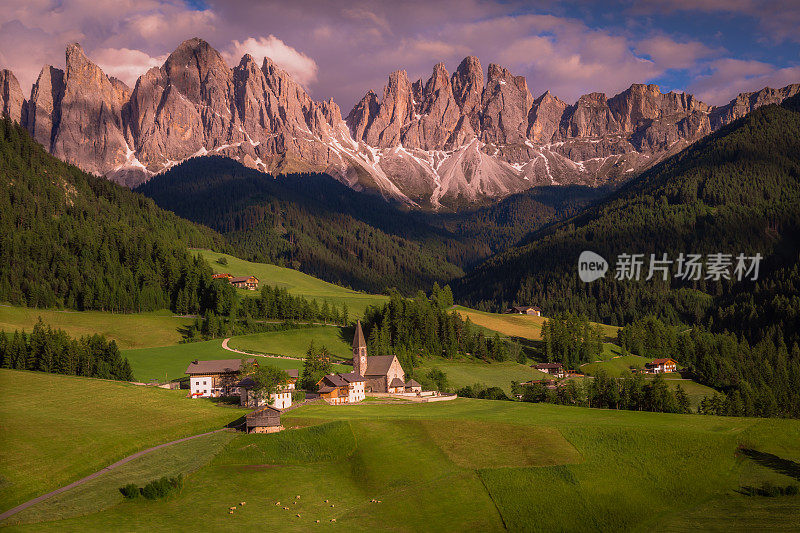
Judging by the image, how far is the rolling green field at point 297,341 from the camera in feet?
498

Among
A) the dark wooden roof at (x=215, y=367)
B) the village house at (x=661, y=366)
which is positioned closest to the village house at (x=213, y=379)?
the dark wooden roof at (x=215, y=367)

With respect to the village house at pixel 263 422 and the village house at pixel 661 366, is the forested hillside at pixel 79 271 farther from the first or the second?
the village house at pixel 661 366

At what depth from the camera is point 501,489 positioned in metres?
66.4

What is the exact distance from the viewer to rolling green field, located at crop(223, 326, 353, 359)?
152 metres

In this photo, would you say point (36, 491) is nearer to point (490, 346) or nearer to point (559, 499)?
point (559, 499)

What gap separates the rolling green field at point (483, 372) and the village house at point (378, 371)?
11276mm

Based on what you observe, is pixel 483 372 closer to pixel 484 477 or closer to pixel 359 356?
pixel 359 356

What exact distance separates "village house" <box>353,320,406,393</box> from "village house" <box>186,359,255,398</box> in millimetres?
23022

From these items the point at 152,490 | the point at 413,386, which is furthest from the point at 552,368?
the point at 152,490

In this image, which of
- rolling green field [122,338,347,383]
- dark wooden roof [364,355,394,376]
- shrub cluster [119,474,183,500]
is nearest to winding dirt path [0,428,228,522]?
shrub cluster [119,474,183,500]

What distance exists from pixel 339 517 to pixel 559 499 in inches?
864

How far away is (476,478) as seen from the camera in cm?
6912

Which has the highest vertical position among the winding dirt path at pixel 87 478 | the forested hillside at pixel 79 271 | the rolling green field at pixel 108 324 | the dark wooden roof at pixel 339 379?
the forested hillside at pixel 79 271

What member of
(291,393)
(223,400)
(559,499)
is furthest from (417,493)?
(223,400)
